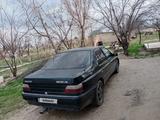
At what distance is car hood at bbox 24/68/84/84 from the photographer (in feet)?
15.3

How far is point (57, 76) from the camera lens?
16.0ft

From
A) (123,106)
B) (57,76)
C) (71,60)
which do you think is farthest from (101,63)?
(57,76)

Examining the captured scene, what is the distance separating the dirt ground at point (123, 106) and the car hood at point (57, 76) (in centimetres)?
101

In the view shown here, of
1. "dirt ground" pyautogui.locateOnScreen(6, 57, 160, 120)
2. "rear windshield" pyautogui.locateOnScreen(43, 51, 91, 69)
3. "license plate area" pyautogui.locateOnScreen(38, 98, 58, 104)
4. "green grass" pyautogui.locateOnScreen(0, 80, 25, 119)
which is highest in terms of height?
"rear windshield" pyautogui.locateOnScreen(43, 51, 91, 69)

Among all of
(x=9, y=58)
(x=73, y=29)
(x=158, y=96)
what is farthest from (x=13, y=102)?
(x=9, y=58)

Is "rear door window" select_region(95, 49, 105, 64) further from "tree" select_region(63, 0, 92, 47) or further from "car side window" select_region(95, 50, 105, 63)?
"tree" select_region(63, 0, 92, 47)

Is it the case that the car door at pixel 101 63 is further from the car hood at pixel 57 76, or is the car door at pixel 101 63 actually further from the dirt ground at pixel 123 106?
the car hood at pixel 57 76

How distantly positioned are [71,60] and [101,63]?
0.89 metres

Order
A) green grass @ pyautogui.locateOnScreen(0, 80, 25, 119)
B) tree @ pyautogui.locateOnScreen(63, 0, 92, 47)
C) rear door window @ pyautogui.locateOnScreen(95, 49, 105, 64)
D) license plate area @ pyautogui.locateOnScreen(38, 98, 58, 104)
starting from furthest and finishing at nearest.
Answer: tree @ pyautogui.locateOnScreen(63, 0, 92, 47)
green grass @ pyautogui.locateOnScreen(0, 80, 25, 119)
rear door window @ pyautogui.locateOnScreen(95, 49, 105, 64)
license plate area @ pyautogui.locateOnScreen(38, 98, 58, 104)

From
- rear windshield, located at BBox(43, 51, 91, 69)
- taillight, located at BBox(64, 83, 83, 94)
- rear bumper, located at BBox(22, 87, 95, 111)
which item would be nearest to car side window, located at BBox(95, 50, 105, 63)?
rear windshield, located at BBox(43, 51, 91, 69)

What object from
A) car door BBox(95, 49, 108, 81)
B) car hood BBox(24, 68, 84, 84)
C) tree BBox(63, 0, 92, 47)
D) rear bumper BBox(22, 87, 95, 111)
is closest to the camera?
rear bumper BBox(22, 87, 95, 111)

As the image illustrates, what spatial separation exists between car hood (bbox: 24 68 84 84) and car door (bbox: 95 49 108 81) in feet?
2.95

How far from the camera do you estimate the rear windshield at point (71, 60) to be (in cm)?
555

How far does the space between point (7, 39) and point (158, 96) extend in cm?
1128
